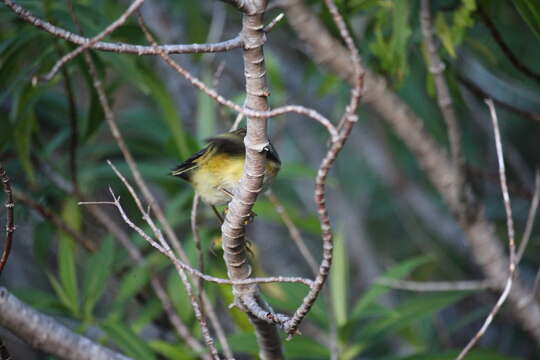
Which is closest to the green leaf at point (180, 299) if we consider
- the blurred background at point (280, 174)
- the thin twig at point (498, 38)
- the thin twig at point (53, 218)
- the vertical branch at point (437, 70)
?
the blurred background at point (280, 174)

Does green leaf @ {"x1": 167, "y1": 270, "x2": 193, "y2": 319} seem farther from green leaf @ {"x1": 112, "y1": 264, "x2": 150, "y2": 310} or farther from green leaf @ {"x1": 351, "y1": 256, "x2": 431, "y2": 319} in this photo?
green leaf @ {"x1": 351, "y1": 256, "x2": 431, "y2": 319}

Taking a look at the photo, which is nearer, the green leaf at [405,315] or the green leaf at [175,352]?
the green leaf at [175,352]

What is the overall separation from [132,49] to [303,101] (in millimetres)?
3312

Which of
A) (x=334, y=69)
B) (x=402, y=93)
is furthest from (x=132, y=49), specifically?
(x=402, y=93)

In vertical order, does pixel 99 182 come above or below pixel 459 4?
below

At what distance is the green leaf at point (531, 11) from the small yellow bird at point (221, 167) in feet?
2.55

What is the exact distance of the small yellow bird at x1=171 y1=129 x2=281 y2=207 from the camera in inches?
50.3

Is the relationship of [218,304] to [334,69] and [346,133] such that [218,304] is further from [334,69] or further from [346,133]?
[346,133]

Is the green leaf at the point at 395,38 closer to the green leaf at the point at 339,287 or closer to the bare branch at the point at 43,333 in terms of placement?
the green leaf at the point at 339,287

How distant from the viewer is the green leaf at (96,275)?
2240 mm

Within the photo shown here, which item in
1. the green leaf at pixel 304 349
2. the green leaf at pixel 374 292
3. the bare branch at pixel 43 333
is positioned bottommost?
the green leaf at pixel 304 349

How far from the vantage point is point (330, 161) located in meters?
0.86

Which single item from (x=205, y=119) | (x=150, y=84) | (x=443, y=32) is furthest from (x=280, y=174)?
(x=443, y=32)

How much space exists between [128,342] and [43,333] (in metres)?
0.59
